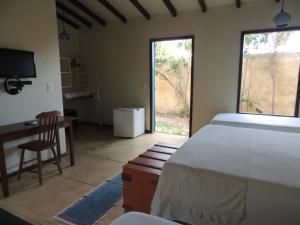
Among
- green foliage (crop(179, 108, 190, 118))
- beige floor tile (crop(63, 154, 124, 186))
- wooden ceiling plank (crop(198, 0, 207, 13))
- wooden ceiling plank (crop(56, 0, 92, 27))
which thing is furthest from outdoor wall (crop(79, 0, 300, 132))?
beige floor tile (crop(63, 154, 124, 186))

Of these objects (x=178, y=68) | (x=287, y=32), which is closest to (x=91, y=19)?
(x=178, y=68)

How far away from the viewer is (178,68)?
518 centimetres

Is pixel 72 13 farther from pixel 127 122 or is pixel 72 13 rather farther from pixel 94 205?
pixel 94 205

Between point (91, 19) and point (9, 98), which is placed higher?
point (91, 19)

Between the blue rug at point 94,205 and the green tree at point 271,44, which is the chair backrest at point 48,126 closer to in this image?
the blue rug at point 94,205

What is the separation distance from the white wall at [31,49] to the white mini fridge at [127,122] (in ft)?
4.64

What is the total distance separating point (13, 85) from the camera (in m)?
2.82

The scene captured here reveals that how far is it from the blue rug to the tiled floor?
8 cm

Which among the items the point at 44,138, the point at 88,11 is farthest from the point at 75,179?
the point at 88,11

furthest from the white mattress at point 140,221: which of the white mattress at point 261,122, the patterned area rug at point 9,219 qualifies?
the white mattress at point 261,122

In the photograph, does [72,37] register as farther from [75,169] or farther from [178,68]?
[75,169]

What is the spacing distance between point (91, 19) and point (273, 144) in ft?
15.7

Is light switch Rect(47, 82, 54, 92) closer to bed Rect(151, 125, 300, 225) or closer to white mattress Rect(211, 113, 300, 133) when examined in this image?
bed Rect(151, 125, 300, 225)

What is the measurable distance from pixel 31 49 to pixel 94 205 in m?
2.28
